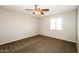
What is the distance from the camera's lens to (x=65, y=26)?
3.72ft

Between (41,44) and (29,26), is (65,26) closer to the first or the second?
(41,44)

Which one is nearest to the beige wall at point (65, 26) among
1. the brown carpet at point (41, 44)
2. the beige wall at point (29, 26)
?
the beige wall at point (29, 26)

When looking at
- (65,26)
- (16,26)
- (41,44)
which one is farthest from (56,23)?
(16,26)

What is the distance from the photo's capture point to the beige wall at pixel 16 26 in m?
1.15

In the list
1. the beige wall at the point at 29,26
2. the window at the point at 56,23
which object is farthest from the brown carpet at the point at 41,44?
the window at the point at 56,23

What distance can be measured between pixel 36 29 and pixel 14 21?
44 cm

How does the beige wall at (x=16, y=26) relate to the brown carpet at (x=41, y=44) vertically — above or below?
above

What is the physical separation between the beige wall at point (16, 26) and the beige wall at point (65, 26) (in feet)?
0.55

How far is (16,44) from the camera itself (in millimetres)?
1208

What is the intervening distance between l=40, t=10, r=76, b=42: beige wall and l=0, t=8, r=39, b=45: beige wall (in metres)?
0.17

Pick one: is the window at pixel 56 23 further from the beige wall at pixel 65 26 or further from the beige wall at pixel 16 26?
the beige wall at pixel 16 26

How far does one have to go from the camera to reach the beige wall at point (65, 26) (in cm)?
107

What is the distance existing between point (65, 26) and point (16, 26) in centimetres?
87
